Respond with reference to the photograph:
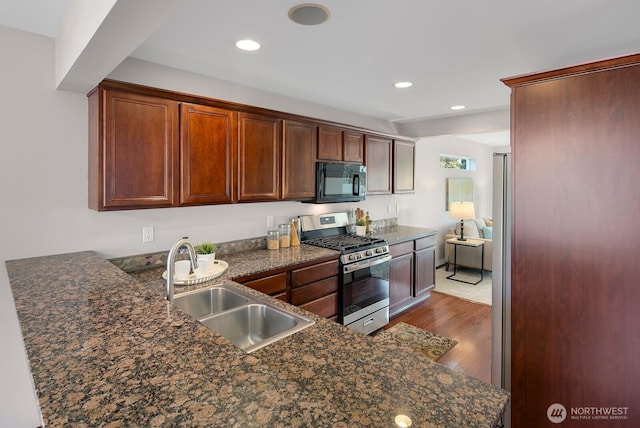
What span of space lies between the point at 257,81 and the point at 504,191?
6.99 feet

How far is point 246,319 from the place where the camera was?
1.73 meters

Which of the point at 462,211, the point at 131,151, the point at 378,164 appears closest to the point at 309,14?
the point at 131,151

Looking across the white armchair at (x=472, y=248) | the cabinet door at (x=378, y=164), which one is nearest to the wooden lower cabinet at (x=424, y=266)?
the cabinet door at (x=378, y=164)

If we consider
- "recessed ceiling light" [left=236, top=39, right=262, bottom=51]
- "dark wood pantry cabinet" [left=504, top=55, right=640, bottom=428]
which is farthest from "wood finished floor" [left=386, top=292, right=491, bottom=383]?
"recessed ceiling light" [left=236, top=39, right=262, bottom=51]

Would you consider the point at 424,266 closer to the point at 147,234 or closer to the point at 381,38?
the point at 381,38

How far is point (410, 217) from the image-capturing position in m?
5.24

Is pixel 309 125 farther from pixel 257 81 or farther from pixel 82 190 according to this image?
pixel 82 190

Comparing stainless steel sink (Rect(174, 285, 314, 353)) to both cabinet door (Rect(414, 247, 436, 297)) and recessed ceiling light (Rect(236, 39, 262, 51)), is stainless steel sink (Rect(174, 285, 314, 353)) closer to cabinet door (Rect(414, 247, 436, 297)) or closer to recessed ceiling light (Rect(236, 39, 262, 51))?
recessed ceiling light (Rect(236, 39, 262, 51))

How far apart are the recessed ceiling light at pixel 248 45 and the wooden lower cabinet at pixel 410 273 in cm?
249

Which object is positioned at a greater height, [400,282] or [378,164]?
[378,164]

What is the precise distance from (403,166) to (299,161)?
75.3 inches

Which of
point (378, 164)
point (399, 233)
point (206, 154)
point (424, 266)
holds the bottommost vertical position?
point (424, 266)

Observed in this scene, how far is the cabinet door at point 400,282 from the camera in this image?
3.77 metres

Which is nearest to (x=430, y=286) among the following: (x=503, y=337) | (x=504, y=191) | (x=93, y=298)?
(x=503, y=337)
